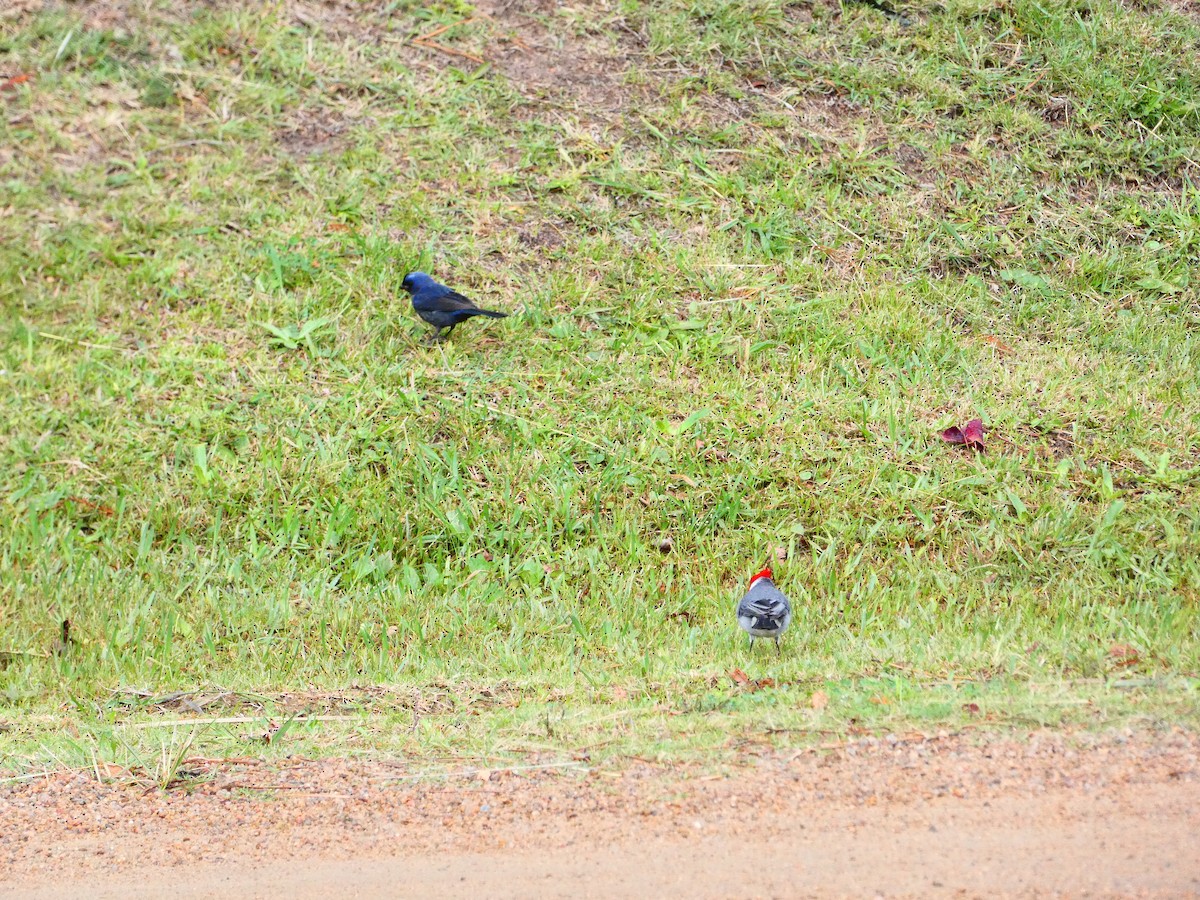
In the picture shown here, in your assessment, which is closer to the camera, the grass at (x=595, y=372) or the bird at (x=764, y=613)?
the bird at (x=764, y=613)

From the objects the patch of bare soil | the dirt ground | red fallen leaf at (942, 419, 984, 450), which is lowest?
the dirt ground

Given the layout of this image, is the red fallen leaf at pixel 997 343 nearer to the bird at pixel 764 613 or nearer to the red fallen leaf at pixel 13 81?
the bird at pixel 764 613

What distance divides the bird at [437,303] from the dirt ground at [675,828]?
3316 millimetres

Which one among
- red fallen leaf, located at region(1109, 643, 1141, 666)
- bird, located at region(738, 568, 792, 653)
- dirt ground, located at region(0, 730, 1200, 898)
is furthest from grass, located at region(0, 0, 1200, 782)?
dirt ground, located at region(0, 730, 1200, 898)

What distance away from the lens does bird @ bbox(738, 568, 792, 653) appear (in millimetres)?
4527

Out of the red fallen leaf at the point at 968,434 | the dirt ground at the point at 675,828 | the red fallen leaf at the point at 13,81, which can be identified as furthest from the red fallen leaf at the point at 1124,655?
the red fallen leaf at the point at 13,81

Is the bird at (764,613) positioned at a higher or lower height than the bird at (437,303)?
lower

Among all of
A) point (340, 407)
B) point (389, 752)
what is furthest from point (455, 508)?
point (389, 752)

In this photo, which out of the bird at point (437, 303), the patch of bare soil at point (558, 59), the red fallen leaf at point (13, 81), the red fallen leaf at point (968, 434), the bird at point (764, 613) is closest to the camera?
the bird at point (764, 613)

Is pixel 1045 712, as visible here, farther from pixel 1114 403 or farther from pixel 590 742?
pixel 1114 403

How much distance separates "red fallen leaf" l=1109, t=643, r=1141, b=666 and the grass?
0.03 meters

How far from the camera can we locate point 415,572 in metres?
5.64

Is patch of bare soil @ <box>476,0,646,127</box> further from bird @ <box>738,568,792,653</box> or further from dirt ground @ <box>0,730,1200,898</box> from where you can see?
dirt ground @ <box>0,730,1200,898</box>

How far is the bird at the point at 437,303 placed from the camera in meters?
6.59
